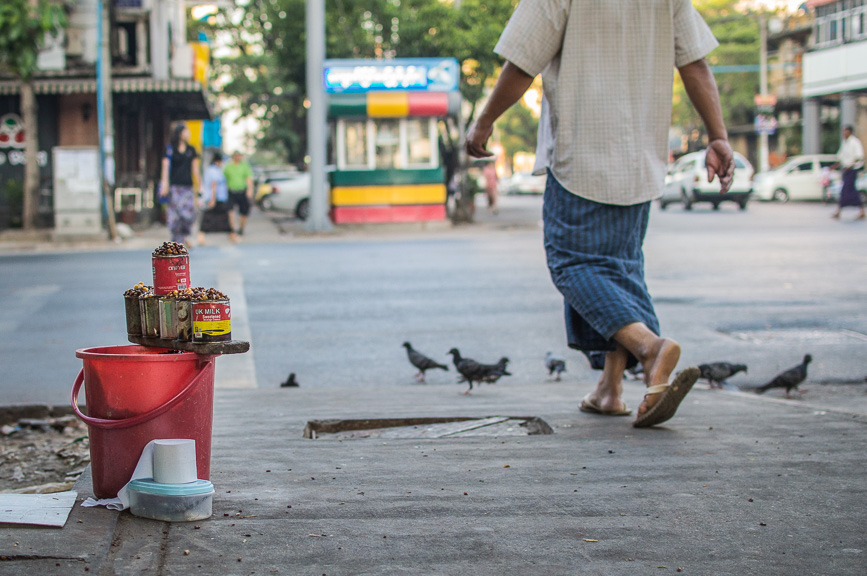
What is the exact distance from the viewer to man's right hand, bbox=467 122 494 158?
14.0 ft

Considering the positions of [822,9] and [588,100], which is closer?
[588,100]

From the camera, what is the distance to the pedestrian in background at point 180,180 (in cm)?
1631

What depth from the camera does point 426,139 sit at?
23.5m

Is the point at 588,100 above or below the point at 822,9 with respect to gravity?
below

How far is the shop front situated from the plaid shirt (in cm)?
1855

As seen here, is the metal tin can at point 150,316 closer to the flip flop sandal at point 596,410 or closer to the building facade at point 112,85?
the flip flop sandal at point 596,410

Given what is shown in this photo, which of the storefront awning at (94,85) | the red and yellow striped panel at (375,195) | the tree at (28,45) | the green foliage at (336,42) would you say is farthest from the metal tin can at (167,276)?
the green foliage at (336,42)

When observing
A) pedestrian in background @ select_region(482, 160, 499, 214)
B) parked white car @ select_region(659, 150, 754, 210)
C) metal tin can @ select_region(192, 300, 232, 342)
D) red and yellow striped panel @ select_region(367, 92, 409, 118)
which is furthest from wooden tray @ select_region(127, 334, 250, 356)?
pedestrian in background @ select_region(482, 160, 499, 214)

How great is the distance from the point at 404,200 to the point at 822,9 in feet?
96.7

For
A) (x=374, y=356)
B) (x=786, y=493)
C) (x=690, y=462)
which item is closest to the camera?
(x=786, y=493)

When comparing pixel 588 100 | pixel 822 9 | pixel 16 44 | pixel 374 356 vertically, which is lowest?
pixel 374 356

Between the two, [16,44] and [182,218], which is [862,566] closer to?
[182,218]

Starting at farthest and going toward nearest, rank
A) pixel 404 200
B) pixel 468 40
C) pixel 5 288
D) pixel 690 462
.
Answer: pixel 468 40 → pixel 404 200 → pixel 5 288 → pixel 690 462

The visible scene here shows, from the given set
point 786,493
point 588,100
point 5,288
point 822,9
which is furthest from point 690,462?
point 822,9
